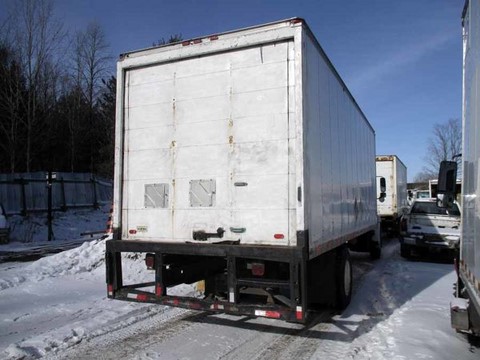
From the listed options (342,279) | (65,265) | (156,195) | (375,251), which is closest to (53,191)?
(65,265)

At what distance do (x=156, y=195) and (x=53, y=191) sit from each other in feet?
75.3

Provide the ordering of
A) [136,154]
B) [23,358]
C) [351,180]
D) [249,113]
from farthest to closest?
[351,180] → [136,154] → [249,113] → [23,358]

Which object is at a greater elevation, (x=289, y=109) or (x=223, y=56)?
(x=223, y=56)

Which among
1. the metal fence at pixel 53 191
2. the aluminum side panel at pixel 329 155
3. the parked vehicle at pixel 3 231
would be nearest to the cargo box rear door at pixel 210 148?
the aluminum side panel at pixel 329 155

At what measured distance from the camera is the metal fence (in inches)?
936

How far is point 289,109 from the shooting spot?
5.23 meters

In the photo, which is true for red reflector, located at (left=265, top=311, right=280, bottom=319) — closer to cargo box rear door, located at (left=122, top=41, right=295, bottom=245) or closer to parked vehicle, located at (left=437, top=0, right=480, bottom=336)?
cargo box rear door, located at (left=122, top=41, right=295, bottom=245)

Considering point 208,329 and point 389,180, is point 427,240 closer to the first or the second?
point 389,180

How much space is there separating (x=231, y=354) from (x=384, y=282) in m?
5.57

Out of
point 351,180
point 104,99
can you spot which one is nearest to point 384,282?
point 351,180

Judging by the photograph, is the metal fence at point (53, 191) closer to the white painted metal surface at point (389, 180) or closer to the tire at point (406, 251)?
the white painted metal surface at point (389, 180)

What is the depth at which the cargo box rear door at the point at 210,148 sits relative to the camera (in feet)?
17.4

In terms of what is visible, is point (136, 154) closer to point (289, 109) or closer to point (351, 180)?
point (289, 109)

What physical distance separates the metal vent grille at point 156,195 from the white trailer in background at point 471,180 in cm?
360
